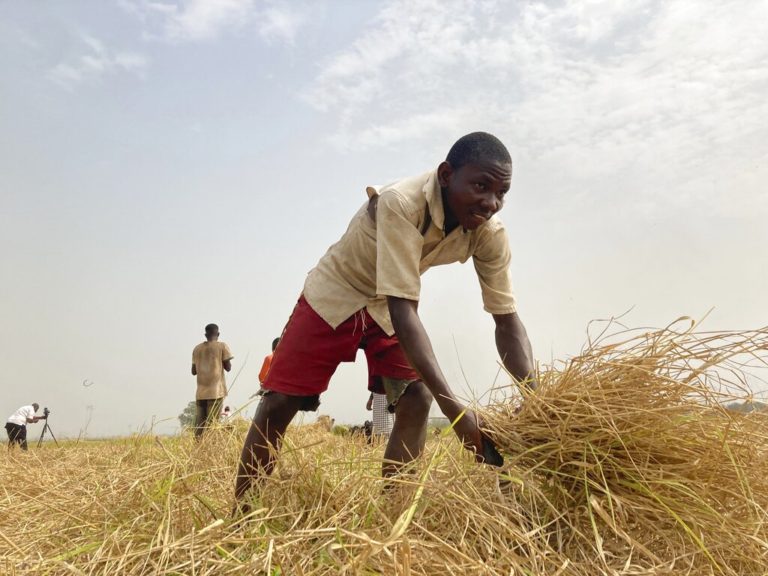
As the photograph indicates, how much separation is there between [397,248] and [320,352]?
1.87 feet

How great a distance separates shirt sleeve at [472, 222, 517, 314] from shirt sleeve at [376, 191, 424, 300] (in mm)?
434

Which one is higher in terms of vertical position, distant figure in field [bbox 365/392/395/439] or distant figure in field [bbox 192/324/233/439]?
distant figure in field [bbox 192/324/233/439]

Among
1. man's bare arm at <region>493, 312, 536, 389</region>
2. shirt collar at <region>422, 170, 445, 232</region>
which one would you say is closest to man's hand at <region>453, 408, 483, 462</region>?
man's bare arm at <region>493, 312, 536, 389</region>

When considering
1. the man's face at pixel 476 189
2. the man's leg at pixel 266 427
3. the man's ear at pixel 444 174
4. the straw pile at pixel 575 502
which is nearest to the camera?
the straw pile at pixel 575 502

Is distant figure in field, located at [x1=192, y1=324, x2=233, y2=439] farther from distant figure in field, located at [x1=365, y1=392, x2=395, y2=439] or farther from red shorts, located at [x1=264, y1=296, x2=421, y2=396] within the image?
red shorts, located at [x1=264, y1=296, x2=421, y2=396]

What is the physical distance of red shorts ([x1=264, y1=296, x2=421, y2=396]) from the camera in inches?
91.5

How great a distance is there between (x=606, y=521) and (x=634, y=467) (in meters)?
0.17

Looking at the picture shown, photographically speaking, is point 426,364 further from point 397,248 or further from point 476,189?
point 476,189

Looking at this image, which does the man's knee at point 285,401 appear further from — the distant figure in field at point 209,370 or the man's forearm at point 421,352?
the distant figure in field at point 209,370

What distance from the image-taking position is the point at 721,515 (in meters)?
1.51

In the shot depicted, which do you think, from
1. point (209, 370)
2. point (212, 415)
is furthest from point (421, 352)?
point (209, 370)

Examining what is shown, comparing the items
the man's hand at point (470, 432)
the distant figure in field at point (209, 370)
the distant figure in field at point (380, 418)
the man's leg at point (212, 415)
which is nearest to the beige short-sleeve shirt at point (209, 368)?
the distant figure in field at point (209, 370)

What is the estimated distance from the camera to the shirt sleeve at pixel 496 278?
2373 mm

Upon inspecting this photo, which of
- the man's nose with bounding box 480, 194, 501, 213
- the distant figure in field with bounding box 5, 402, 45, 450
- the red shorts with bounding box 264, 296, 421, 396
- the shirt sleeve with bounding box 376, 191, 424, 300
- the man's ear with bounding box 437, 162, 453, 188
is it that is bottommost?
the distant figure in field with bounding box 5, 402, 45, 450
